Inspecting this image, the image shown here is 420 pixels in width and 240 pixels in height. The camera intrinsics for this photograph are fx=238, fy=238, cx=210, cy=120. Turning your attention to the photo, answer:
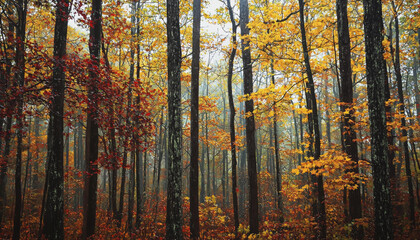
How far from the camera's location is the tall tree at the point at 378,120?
16.5 ft

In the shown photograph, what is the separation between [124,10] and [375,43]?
1281cm

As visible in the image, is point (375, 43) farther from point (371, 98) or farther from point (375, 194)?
point (375, 194)

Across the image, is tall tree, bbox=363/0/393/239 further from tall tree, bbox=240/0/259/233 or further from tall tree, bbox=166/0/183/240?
tall tree, bbox=166/0/183/240

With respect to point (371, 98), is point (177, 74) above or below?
above

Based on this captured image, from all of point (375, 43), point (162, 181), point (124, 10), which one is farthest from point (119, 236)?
point (162, 181)

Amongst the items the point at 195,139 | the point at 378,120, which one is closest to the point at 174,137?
the point at 195,139

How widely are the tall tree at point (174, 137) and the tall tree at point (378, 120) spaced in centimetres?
454

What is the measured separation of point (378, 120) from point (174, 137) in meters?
4.80

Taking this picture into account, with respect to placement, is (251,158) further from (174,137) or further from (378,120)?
(378,120)

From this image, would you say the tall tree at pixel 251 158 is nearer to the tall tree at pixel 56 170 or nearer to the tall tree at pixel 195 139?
the tall tree at pixel 195 139

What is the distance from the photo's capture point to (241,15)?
34.3 feet

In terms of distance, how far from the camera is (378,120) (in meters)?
5.25

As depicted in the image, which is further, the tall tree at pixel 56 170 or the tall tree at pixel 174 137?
the tall tree at pixel 56 170

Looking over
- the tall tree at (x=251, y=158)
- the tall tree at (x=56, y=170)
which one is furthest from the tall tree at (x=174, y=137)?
the tall tree at (x=251, y=158)
